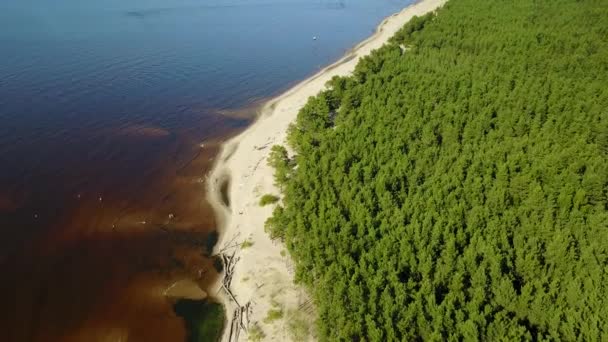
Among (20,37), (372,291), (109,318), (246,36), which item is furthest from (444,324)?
(20,37)

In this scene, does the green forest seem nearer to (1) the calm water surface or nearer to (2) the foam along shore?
(2) the foam along shore

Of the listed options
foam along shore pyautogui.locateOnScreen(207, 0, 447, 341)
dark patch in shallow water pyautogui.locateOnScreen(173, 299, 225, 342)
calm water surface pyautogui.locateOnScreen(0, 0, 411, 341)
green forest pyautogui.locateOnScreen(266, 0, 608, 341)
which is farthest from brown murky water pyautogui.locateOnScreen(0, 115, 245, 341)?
green forest pyautogui.locateOnScreen(266, 0, 608, 341)

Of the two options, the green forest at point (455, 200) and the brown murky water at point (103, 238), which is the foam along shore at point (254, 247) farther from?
the brown murky water at point (103, 238)

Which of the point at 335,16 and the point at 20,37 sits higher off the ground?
the point at 20,37

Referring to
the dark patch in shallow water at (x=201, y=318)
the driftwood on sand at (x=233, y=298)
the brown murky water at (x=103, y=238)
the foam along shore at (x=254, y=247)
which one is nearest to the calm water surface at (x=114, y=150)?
the brown murky water at (x=103, y=238)

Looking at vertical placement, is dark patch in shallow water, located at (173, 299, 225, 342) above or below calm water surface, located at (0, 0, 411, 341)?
below

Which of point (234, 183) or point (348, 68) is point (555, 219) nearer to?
point (234, 183)
